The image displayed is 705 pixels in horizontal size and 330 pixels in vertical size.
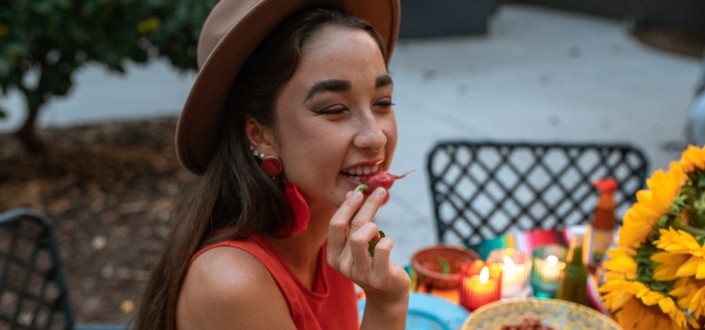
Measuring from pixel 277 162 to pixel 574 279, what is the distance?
0.87 metres

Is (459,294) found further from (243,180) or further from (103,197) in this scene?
(103,197)

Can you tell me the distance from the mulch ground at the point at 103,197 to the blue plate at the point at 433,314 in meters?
2.32

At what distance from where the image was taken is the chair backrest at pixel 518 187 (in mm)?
2877

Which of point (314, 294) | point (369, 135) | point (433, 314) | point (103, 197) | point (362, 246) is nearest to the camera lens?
point (362, 246)

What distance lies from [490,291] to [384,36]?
0.73 meters

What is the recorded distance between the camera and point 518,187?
3627 mm

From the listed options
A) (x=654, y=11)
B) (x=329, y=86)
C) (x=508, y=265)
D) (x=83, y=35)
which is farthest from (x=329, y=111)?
(x=654, y=11)

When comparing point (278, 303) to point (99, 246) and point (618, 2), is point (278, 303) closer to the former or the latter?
point (99, 246)

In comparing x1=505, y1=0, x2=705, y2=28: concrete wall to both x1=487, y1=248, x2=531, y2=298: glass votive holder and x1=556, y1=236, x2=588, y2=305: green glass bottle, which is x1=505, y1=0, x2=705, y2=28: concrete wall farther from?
x1=556, y1=236, x2=588, y2=305: green glass bottle

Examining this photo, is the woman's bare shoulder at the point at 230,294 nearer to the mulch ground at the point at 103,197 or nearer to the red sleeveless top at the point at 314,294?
the red sleeveless top at the point at 314,294

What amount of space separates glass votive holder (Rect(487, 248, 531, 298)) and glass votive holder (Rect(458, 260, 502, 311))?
0.08 m

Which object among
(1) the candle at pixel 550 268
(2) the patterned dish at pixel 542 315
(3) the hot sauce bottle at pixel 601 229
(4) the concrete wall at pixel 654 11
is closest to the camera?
(2) the patterned dish at pixel 542 315

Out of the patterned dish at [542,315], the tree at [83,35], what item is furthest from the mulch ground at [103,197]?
the patterned dish at [542,315]

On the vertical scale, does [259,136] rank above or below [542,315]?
above
